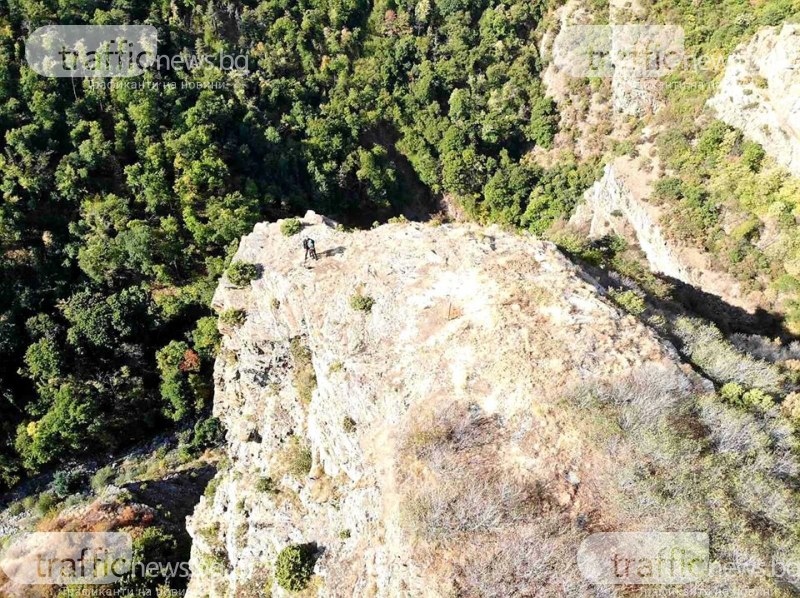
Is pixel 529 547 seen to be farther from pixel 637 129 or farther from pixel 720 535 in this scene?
pixel 637 129

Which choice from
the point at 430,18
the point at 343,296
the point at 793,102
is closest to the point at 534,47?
the point at 430,18

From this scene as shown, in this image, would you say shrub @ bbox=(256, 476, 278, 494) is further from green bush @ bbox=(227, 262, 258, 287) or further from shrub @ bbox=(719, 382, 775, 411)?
shrub @ bbox=(719, 382, 775, 411)

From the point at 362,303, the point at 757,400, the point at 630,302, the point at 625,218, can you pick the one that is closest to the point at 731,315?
the point at 625,218

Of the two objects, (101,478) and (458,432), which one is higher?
(458,432)

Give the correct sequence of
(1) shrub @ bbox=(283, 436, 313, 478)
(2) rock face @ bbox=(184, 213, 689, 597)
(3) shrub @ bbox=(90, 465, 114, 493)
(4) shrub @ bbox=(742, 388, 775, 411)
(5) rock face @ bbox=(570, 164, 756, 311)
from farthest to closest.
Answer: (3) shrub @ bbox=(90, 465, 114, 493), (5) rock face @ bbox=(570, 164, 756, 311), (1) shrub @ bbox=(283, 436, 313, 478), (4) shrub @ bbox=(742, 388, 775, 411), (2) rock face @ bbox=(184, 213, 689, 597)

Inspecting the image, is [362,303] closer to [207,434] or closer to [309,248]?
[309,248]


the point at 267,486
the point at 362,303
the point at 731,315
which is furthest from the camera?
the point at 731,315

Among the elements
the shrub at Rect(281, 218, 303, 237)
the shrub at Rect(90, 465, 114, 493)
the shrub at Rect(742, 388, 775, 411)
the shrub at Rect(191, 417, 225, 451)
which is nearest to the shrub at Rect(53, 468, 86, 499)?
the shrub at Rect(90, 465, 114, 493)
